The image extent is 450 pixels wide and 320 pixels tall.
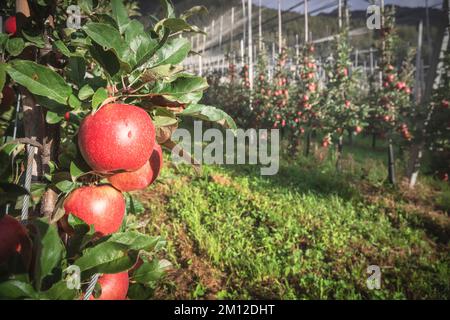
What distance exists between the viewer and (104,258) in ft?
2.08

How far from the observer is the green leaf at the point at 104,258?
2.05 feet

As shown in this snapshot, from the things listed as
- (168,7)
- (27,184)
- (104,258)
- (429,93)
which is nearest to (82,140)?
(27,184)

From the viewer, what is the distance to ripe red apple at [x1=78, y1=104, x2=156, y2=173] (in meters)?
0.65

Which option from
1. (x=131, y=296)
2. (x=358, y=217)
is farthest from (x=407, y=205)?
(x=131, y=296)

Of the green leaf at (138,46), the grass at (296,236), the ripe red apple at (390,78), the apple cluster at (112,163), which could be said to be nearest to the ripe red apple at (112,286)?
the apple cluster at (112,163)

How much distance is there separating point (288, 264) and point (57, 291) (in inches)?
99.9

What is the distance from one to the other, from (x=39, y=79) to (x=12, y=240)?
12.7 inches

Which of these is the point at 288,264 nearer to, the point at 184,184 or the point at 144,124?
the point at 184,184

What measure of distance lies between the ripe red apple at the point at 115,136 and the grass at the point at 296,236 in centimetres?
157

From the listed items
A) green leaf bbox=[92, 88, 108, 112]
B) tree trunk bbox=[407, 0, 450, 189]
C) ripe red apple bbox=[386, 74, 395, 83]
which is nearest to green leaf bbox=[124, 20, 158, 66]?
green leaf bbox=[92, 88, 108, 112]

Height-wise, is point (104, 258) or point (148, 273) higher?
point (104, 258)

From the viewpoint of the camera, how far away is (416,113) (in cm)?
509

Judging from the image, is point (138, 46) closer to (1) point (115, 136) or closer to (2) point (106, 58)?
(2) point (106, 58)

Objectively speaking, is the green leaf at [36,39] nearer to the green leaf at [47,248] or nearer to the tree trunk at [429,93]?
the green leaf at [47,248]
